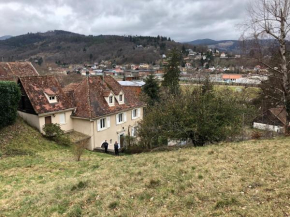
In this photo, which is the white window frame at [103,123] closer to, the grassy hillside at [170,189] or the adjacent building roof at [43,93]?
the adjacent building roof at [43,93]

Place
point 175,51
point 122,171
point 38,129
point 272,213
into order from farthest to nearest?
point 175,51 → point 38,129 → point 122,171 → point 272,213

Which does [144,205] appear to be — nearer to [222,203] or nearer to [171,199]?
[171,199]

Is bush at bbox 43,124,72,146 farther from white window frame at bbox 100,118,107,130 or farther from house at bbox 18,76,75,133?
white window frame at bbox 100,118,107,130

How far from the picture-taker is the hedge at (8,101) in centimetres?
2092

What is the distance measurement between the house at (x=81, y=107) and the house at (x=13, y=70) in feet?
22.7

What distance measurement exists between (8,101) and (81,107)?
7486 millimetres

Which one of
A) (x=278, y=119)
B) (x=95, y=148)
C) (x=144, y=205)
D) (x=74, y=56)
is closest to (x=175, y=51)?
(x=278, y=119)

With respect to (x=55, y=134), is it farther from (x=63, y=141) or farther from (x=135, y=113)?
(x=135, y=113)

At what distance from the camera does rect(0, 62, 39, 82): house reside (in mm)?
29808

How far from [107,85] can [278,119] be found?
27.9m

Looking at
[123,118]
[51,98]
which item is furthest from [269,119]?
[51,98]

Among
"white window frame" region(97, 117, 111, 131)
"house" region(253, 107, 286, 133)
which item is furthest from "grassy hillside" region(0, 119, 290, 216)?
"house" region(253, 107, 286, 133)

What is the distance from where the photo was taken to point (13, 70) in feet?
103

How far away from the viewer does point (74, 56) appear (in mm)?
154375
